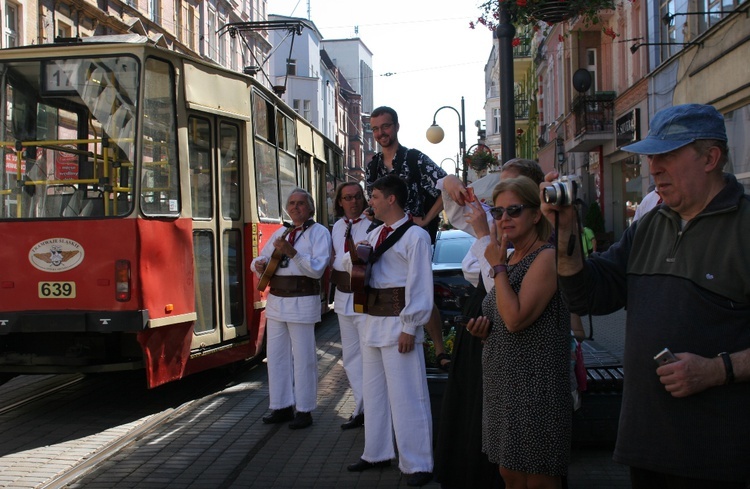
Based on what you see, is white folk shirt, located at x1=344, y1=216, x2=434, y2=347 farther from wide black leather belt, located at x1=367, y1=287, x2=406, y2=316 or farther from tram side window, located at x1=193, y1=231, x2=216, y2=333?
tram side window, located at x1=193, y1=231, x2=216, y2=333

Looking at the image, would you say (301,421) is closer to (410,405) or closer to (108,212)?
(410,405)

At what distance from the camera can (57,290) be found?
7.20 metres

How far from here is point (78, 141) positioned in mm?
7574

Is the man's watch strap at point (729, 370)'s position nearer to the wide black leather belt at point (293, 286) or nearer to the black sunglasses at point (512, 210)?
the black sunglasses at point (512, 210)

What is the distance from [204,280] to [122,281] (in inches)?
56.4

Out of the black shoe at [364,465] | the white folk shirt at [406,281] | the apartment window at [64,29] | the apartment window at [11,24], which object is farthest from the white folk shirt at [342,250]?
the apartment window at [64,29]

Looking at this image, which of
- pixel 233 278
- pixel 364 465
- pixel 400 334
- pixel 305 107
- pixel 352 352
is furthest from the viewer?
pixel 305 107

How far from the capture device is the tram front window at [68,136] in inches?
292

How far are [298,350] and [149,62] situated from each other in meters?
2.97

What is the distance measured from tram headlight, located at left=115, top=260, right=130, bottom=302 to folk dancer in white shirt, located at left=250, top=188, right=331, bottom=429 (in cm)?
111

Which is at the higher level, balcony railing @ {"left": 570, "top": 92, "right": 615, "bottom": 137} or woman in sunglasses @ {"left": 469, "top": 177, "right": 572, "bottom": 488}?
balcony railing @ {"left": 570, "top": 92, "right": 615, "bottom": 137}

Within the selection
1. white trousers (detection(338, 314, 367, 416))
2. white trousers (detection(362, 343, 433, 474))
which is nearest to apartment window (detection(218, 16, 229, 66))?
white trousers (detection(338, 314, 367, 416))

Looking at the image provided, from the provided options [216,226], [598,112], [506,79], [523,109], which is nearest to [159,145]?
[216,226]

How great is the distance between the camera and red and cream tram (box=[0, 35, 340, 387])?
7.18 m
